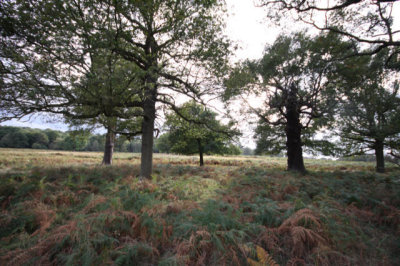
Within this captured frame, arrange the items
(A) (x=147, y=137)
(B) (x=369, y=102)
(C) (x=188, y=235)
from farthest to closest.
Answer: (B) (x=369, y=102) < (A) (x=147, y=137) < (C) (x=188, y=235)

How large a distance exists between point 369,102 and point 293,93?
476 centimetres

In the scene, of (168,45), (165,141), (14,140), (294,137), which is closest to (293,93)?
(294,137)

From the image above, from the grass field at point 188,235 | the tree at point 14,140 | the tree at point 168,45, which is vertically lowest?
the grass field at point 188,235

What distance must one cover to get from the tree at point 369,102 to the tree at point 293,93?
3.52 ft

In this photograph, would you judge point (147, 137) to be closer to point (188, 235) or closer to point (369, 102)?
point (188, 235)

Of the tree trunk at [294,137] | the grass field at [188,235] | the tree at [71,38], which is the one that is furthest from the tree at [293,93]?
the grass field at [188,235]

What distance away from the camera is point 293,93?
12.9 meters

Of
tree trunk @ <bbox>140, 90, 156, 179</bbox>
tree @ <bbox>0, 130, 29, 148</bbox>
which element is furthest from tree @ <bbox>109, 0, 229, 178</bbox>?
tree @ <bbox>0, 130, 29, 148</bbox>

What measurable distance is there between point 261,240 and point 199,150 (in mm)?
19755

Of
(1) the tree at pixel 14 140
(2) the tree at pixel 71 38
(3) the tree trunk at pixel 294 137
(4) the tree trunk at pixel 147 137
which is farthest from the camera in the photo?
(1) the tree at pixel 14 140

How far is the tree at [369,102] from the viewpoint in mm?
9992

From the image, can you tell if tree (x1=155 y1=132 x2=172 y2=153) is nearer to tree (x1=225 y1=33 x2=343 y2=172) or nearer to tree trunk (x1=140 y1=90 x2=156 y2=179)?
tree trunk (x1=140 y1=90 x2=156 y2=179)

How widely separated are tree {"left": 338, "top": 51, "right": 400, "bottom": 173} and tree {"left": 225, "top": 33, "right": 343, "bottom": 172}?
1072 millimetres

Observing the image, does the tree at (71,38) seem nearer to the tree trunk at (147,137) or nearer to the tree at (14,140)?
the tree trunk at (147,137)
